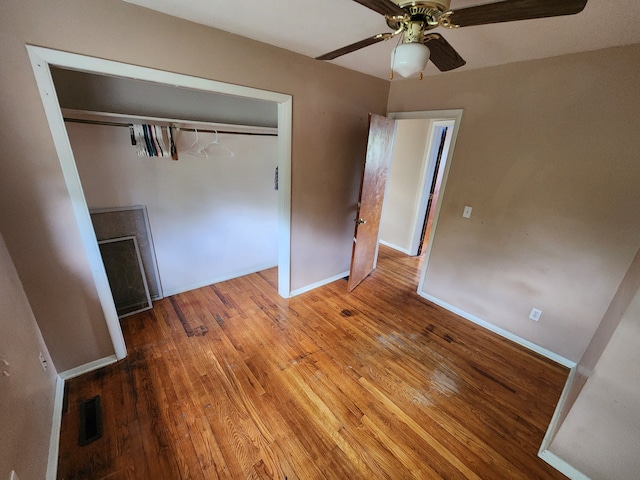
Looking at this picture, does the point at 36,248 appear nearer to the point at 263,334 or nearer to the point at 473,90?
the point at 263,334

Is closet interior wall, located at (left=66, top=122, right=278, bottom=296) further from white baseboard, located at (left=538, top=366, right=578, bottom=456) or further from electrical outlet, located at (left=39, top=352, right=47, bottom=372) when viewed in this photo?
white baseboard, located at (left=538, top=366, right=578, bottom=456)

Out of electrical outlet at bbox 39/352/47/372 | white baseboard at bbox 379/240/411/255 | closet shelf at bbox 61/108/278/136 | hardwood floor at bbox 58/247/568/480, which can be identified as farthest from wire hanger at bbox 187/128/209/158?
white baseboard at bbox 379/240/411/255

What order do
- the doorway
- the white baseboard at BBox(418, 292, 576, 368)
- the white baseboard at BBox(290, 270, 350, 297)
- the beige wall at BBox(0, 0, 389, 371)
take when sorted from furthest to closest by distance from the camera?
the doorway → the white baseboard at BBox(290, 270, 350, 297) → the white baseboard at BBox(418, 292, 576, 368) → the beige wall at BBox(0, 0, 389, 371)

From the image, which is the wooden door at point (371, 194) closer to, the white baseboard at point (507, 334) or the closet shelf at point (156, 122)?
the white baseboard at point (507, 334)

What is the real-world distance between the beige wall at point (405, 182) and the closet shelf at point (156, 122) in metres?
2.21

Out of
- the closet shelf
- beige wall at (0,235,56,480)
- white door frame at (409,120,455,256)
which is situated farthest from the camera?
white door frame at (409,120,455,256)

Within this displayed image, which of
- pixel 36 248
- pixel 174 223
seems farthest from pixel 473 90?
pixel 36 248

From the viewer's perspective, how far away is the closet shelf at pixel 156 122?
190cm

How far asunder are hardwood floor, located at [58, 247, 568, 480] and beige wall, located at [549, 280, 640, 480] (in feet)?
0.75

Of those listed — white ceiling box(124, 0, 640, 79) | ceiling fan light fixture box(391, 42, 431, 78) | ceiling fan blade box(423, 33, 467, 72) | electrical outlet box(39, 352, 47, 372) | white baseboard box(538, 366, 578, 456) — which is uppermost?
white ceiling box(124, 0, 640, 79)

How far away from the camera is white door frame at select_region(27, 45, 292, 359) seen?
1337 mm

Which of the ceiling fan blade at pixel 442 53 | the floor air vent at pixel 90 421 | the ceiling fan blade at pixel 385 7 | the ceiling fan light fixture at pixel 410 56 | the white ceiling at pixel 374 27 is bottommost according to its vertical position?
the floor air vent at pixel 90 421

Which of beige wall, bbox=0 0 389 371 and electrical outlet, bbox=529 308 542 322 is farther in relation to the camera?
electrical outlet, bbox=529 308 542 322

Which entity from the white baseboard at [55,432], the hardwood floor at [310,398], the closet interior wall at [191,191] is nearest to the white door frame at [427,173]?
the hardwood floor at [310,398]
